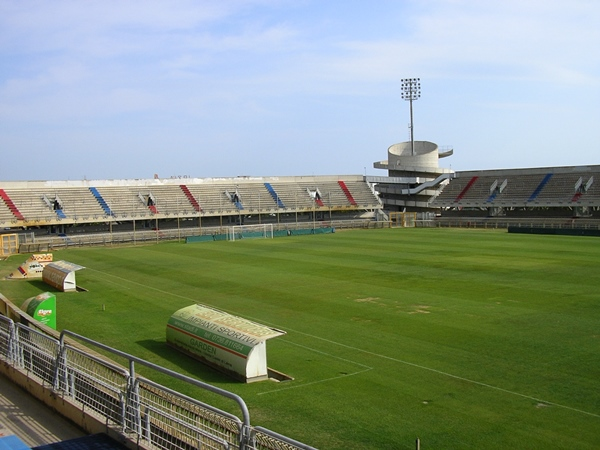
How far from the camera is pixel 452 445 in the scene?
11.6 metres

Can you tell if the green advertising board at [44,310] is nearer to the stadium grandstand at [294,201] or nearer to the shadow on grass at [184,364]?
the shadow on grass at [184,364]

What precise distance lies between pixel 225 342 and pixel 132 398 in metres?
7.28

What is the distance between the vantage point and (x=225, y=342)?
1647 centimetres


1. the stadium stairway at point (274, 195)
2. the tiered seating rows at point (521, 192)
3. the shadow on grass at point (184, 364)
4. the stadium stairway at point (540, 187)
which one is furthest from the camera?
the stadium stairway at point (274, 195)

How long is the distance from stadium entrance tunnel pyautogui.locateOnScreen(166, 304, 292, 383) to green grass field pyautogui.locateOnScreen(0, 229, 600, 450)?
406 mm

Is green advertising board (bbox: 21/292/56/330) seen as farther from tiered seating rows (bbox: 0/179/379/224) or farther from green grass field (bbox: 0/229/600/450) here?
tiered seating rows (bbox: 0/179/379/224)

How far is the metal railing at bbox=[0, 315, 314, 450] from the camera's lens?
7.93 m

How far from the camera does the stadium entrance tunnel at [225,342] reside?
15812 millimetres

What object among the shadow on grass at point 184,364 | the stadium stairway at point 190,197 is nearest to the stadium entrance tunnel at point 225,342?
the shadow on grass at point 184,364

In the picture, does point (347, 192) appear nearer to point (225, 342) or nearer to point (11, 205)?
point (11, 205)

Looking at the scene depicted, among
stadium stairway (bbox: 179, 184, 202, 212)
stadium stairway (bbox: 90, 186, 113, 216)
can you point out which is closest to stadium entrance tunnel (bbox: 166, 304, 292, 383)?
stadium stairway (bbox: 90, 186, 113, 216)

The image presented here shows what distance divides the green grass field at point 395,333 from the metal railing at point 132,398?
312cm

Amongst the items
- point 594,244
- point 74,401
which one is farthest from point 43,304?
point 594,244

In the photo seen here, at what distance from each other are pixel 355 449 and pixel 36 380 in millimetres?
5805
